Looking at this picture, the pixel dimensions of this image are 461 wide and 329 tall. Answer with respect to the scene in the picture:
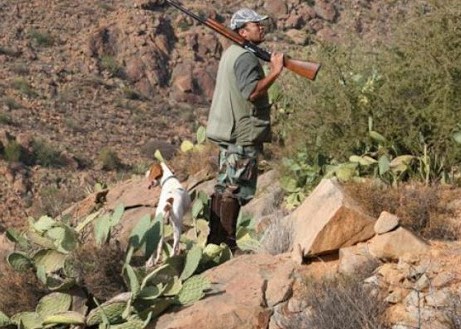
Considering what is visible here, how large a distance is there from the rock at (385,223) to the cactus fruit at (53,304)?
1855 mm

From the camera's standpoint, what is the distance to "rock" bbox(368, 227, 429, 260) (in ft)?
15.4

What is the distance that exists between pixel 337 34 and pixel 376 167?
2651 cm

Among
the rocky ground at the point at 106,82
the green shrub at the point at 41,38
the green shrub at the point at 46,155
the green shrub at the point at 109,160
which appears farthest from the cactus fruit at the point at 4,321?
the green shrub at the point at 41,38

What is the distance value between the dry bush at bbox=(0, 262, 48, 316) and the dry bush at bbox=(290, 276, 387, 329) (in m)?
1.75

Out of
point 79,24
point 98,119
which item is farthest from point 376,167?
point 79,24

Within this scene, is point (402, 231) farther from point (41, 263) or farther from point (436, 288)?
point (41, 263)

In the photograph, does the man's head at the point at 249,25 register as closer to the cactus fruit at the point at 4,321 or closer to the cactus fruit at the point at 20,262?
the cactus fruit at the point at 20,262

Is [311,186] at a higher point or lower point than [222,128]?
lower

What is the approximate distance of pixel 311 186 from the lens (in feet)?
24.2

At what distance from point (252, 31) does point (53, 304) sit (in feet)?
6.99

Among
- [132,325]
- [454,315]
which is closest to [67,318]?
[132,325]

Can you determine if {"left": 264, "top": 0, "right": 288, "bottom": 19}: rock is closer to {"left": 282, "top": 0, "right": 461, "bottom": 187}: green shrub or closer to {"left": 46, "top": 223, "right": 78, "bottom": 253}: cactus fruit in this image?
{"left": 282, "top": 0, "right": 461, "bottom": 187}: green shrub

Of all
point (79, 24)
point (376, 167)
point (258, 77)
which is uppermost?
point (258, 77)

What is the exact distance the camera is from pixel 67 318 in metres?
4.59
